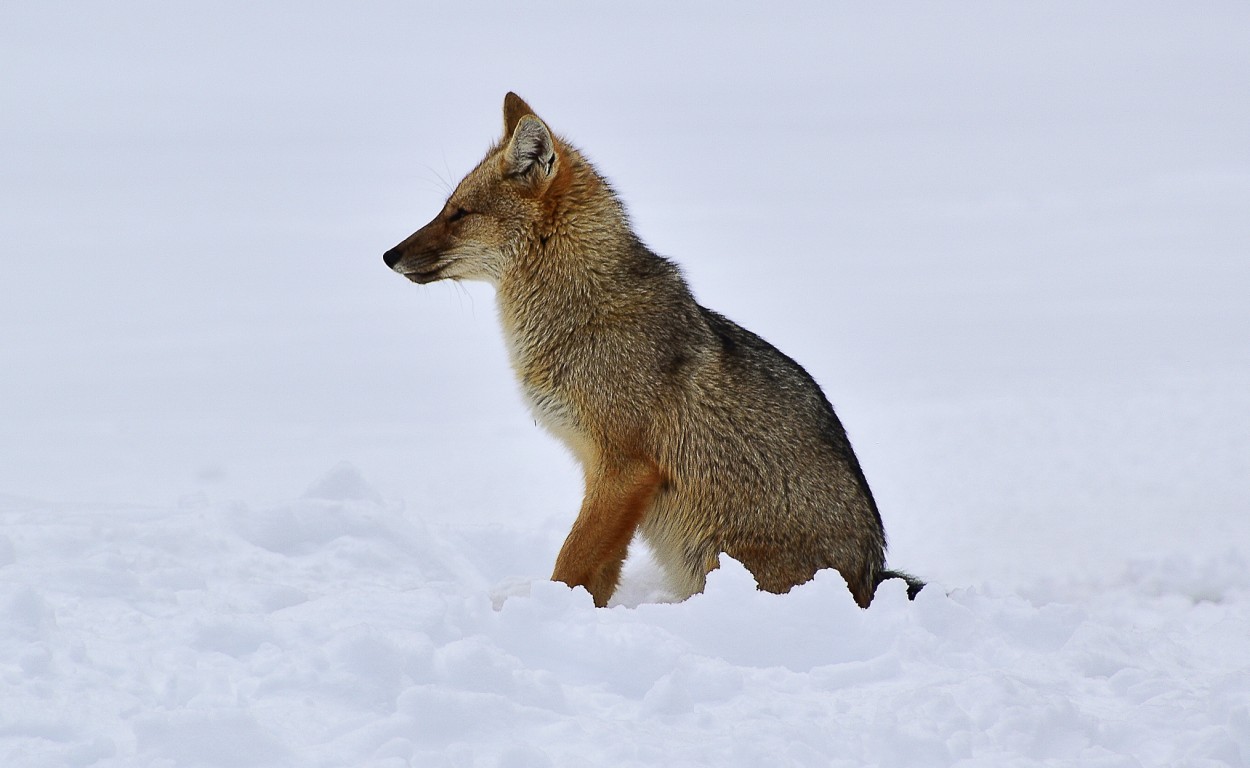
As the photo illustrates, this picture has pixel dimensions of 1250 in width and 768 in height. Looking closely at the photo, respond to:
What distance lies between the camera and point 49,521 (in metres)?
7.37

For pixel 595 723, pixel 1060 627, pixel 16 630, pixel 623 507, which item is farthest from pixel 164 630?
pixel 1060 627

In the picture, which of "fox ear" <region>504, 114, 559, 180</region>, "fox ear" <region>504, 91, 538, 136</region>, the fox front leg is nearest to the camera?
the fox front leg

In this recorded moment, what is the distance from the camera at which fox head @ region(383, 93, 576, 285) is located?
7.72 m

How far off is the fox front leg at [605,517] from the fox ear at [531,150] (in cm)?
193

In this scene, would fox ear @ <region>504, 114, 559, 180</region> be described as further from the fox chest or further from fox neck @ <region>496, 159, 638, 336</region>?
the fox chest

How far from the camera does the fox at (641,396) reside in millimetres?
7035

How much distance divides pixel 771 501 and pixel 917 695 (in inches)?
82.0

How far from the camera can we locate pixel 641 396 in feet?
23.2

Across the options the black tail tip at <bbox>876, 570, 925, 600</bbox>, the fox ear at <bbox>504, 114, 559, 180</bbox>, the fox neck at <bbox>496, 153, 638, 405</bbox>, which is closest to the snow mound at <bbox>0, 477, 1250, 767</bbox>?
the black tail tip at <bbox>876, 570, 925, 600</bbox>

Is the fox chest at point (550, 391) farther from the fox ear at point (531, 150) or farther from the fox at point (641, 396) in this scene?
the fox ear at point (531, 150)

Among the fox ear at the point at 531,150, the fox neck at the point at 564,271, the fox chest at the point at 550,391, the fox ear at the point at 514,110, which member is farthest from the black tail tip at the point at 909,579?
the fox ear at the point at 514,110

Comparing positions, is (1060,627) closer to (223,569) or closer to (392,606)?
(392,606)

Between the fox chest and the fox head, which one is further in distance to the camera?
the fox head

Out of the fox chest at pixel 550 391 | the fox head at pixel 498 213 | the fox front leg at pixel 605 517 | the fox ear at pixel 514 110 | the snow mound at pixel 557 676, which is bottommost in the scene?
the snow mound at pixel 557 676
